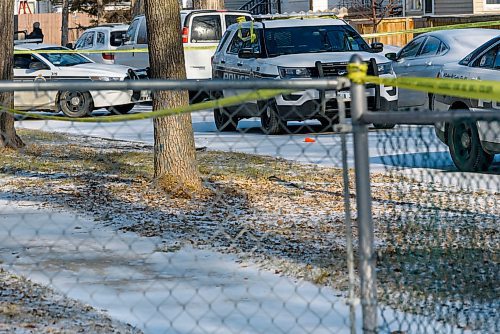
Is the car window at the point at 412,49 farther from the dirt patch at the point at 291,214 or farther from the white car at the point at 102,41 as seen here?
the white car at the point at 102,41

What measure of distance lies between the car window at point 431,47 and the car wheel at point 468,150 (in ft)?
22.5

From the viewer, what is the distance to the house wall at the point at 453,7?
36.4 m

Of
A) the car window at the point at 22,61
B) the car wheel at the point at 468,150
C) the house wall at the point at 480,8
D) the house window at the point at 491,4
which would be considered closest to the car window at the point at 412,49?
the car wheel at the point at 468,150

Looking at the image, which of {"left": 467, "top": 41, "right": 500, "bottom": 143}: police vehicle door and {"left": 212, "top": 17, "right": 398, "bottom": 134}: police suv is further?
{"left": 212, "top": 17, "right": 398, "bottom": 134}: police suv

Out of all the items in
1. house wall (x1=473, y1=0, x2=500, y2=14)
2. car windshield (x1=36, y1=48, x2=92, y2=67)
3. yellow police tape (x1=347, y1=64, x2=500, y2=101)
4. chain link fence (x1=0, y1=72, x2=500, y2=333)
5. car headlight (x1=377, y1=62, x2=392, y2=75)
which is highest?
house wall (x1=473, y1=0, x2=500, y2=14)

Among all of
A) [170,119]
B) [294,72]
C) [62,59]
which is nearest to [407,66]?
[294,72]

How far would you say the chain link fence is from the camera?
4.68 meters

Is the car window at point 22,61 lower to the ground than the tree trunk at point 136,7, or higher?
lower

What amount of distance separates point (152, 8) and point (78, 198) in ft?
6.64

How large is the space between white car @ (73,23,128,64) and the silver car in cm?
1096

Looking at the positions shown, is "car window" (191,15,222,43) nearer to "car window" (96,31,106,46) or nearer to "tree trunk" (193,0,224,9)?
"tree trunk" (193,0,224,9)

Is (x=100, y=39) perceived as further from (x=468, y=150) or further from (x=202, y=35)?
(x=468, y=150)

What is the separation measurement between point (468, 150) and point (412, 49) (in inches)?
304

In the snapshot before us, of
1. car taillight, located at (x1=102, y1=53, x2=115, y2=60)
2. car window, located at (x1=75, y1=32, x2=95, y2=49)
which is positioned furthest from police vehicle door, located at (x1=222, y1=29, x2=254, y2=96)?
car window, located at (x1=75, y1=32, x2=95, y2=49)
